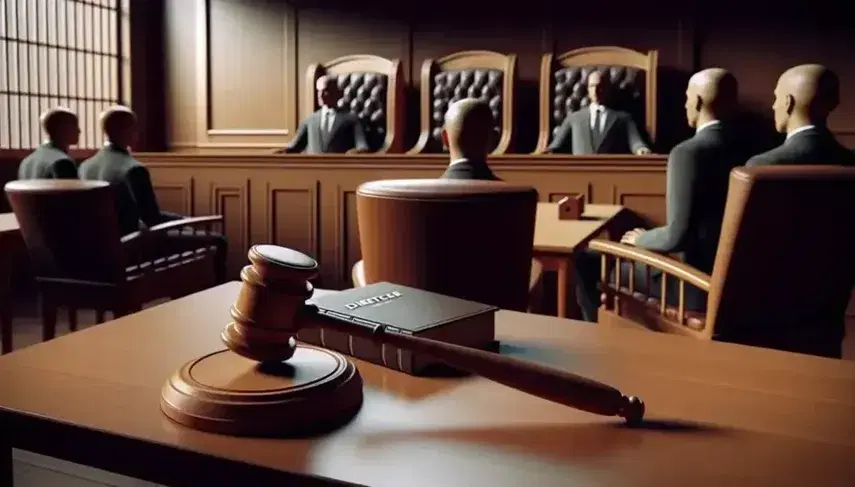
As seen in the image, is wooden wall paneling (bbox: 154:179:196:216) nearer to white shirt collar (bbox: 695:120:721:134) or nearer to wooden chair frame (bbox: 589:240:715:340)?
wooden chair frame (bbox: 589:240:715:340)

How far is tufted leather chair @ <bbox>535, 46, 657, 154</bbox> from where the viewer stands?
6.36 metres

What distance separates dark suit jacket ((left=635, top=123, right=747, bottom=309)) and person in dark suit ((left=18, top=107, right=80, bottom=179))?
286 cm

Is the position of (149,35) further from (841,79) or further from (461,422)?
(461,422)

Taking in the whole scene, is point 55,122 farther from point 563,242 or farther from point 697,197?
point 697,197

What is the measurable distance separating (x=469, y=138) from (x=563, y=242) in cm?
47

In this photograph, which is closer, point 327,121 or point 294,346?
point 294,346

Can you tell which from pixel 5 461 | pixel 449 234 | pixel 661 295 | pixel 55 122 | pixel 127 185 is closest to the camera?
pixel 5 461

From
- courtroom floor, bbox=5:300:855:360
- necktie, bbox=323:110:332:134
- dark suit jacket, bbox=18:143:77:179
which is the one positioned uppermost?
necktie, bbox=323:110:332:134

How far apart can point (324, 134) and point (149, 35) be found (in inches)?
90.1

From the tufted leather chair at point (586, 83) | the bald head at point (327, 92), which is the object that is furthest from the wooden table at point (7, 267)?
the tufted leather chair at point (586, 83)

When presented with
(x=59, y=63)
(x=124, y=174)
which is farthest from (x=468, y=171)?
(x=59, y=63)

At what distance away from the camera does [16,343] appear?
4383mm

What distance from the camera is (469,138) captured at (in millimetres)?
2887

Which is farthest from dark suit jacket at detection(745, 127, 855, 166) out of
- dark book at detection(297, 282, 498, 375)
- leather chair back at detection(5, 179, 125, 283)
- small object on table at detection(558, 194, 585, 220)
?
leather chair back at detection(5, 179, 125, 283)
